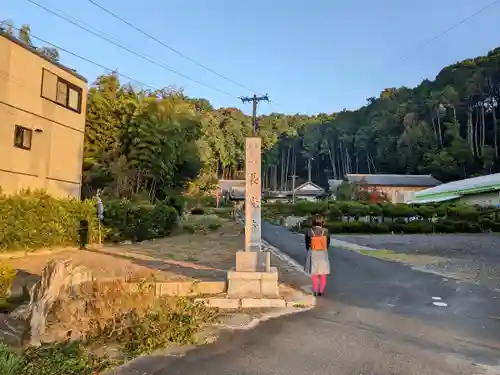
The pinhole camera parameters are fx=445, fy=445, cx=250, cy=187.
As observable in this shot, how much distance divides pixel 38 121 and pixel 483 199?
111 feet

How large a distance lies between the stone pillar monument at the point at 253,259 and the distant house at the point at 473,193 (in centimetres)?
3151

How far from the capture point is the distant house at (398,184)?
53156mm

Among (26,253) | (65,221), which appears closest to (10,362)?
(26,253)

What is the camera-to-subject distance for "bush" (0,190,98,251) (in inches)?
523

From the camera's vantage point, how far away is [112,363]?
4480 mm

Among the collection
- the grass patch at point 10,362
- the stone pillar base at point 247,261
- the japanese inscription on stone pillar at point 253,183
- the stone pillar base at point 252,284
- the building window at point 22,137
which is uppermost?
the building window at point 22,137

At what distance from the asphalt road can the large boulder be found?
160 cm

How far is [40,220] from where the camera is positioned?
14.7 m

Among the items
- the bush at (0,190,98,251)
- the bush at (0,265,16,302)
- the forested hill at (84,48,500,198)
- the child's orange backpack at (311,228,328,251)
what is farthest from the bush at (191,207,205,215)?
the child's orange backpack at (311,228,328,251)

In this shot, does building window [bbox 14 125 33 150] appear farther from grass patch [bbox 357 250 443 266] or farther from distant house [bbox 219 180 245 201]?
distant house [bbox 219 180 245 201]

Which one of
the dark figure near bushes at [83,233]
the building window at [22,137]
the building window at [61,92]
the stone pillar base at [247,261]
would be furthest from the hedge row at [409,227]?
the stone pillar base at [247,261]

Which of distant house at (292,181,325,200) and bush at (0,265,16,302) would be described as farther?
distant house at (292,181,325,200)

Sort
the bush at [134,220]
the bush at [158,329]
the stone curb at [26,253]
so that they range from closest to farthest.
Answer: the bush at [158,329], the stone curb at [26,253], the bush at [134,220]

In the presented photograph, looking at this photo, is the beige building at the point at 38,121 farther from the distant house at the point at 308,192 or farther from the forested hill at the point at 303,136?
A: the distant house at the point at 308,192
